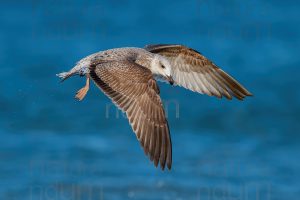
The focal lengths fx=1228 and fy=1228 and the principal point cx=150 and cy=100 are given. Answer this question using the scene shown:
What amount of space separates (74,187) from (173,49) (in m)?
2.74

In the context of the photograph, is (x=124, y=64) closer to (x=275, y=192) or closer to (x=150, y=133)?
(x=150, y=133)

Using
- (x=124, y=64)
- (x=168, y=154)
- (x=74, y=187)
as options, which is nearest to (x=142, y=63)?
(x=124, y=64)

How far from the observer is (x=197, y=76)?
34.9ft

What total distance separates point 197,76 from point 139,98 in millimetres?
1222

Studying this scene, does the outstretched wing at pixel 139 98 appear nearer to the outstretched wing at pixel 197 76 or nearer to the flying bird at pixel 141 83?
the flying bird at pixel 141 83

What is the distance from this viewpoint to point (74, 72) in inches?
386

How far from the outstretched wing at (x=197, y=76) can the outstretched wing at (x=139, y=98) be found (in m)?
0.93

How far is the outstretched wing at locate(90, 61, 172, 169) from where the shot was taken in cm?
939

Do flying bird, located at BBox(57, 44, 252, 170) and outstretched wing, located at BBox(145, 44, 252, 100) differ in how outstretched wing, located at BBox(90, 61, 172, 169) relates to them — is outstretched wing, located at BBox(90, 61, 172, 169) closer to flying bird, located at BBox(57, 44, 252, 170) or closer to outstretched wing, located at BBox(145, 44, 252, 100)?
flying bird, located at BBox(57, 44, 252, 170)

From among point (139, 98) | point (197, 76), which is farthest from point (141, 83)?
point (197, 76)

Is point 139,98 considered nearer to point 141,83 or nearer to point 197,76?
point 141,83

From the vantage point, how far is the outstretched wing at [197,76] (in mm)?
10539

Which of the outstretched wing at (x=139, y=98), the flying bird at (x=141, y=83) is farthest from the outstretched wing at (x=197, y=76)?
the outstretched wing at (x=139, y=98)

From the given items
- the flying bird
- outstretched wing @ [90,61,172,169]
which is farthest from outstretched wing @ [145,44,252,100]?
outstretched wing @ [90,61,172,169]
